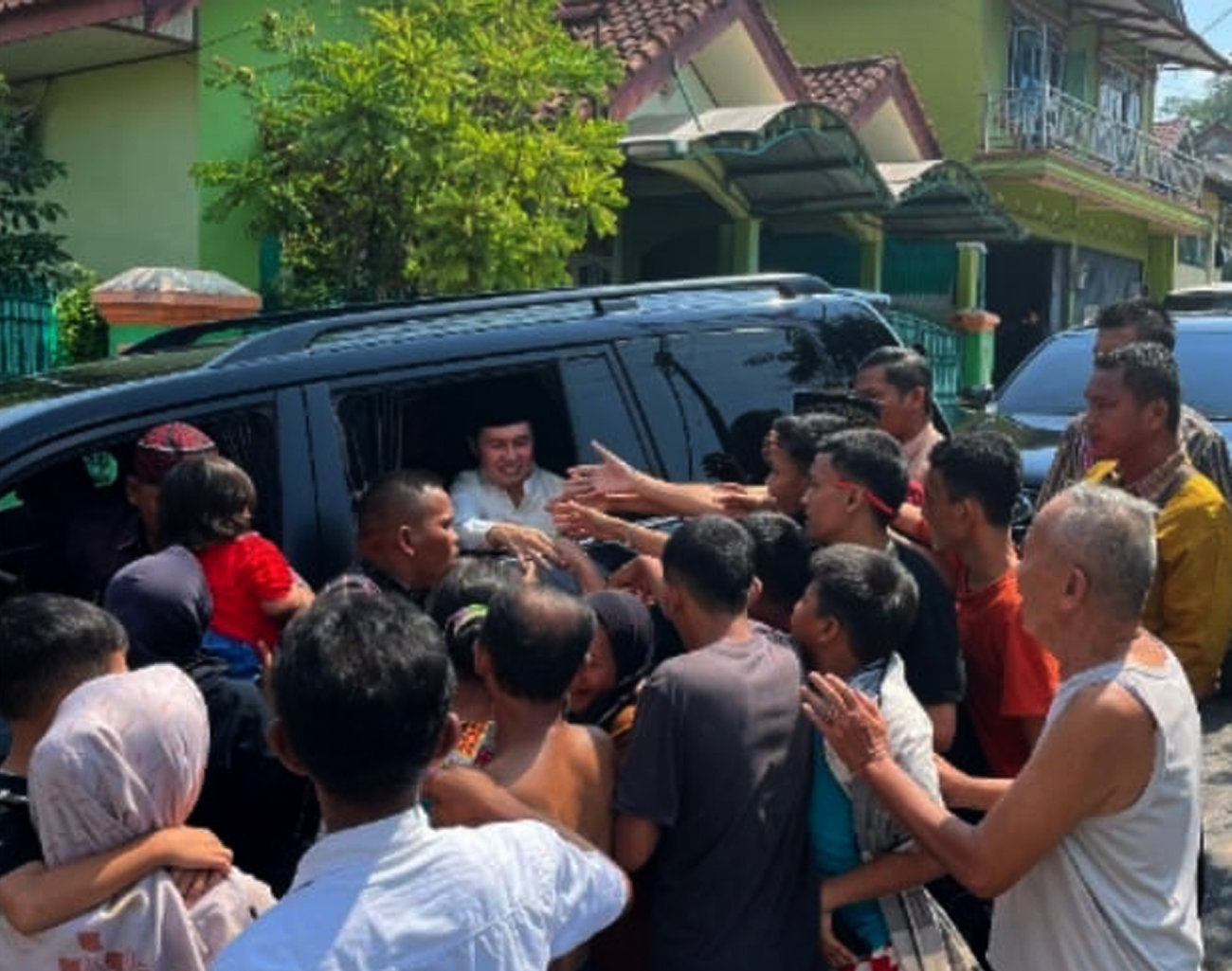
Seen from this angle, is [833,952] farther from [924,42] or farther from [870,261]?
[924,42]

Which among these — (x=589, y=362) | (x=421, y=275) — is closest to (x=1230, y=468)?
(x=589, y=362)

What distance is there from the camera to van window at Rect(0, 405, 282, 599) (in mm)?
3326

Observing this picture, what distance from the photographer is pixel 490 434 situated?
12.9ft

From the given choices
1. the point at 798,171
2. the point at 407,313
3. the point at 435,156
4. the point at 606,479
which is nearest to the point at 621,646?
the point at 606,479

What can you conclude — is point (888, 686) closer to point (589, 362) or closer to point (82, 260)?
point (589, 362)

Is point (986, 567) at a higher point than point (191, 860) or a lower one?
higher

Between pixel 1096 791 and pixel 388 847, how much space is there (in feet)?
3.76

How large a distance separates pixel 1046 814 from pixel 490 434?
2037 millimetres

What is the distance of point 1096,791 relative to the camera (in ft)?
7.43

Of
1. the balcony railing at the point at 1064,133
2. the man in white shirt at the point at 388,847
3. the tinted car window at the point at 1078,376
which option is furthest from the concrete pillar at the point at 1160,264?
the man in white shirt at the point at 388,847

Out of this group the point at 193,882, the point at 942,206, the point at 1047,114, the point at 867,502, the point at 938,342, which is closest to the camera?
the point at 193,882

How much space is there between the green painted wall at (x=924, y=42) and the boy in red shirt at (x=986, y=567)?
63.1ft

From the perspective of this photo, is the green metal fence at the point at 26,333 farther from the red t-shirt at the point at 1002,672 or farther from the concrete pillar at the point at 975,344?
the concrete pillar at the point at 975,344

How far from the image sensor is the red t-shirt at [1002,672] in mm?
3076
